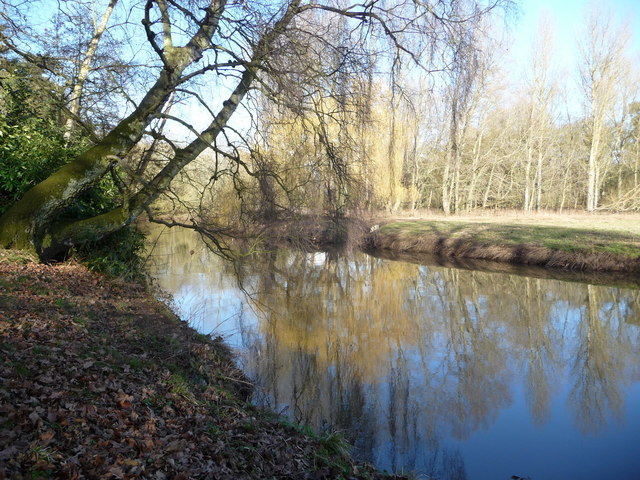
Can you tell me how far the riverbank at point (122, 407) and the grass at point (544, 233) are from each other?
37.9 feet

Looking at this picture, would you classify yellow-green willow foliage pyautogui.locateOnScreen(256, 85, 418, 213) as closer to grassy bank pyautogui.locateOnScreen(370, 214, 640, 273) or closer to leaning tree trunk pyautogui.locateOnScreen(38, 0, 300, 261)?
leaning tree trunk pyautogui.locateOnScreen(38, 0, 300, 261)

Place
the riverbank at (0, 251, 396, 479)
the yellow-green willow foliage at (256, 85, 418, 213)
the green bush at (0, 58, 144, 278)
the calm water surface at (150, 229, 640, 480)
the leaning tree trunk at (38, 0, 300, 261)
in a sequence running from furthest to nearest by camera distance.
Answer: the green bush at (0, 58, 144, 278) → the leaning tree trunk at (38, 0, 300, 261) → the yellow-green willow foliage at (256, 85, 418, 213) → the calm water surface at (150, 229, 640, 480) → the riverbank at (0, 251, 396, 479)

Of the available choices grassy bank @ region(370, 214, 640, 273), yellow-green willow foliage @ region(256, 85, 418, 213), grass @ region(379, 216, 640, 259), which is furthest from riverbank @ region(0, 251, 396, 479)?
grass @ region(379, 216, 640, 259)

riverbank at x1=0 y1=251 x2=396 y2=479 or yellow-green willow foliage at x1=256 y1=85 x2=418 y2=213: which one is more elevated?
yellow-green willow foliage at x1=256 y1=85 x2=418 y2=213

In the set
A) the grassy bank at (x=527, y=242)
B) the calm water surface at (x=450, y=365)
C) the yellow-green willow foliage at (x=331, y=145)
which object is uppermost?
the yellow-green willow foliage at (x=331, y=145)

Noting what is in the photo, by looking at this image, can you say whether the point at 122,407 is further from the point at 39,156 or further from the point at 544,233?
the point at 544,233

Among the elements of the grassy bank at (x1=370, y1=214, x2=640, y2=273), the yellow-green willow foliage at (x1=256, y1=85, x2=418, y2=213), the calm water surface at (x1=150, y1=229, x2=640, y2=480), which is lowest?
the calm water surface at (x1=150, y1=229, x2=640, y2=480)

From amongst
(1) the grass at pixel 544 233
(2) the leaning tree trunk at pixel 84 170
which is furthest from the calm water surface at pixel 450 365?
(2) the leaning tree trunk at pixel 84 170

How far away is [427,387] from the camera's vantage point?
5.82 meters

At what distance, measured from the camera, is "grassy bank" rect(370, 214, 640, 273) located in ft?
→ 41.0

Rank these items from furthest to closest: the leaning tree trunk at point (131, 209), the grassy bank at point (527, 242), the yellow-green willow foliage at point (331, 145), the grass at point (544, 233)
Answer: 1. the grass at point (544, 233)
2. the grassy bank at point (527, 242)
3. the leaning tree trunk at point (131, 209)
4. the yellow-green willow foliage at point (331, 145)

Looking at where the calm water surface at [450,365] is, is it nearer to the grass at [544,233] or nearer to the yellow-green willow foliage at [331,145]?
the yellow-green willow foliage at [331,145]

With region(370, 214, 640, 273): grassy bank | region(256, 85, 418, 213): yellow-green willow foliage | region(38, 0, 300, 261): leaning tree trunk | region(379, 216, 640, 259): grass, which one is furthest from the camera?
region(379, 216, 640, 259): grass

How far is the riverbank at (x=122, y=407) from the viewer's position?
8.09 ft
